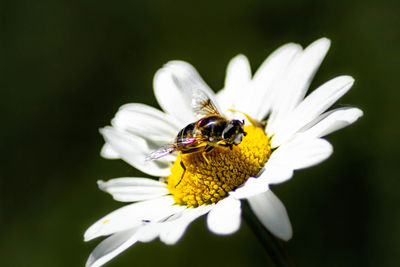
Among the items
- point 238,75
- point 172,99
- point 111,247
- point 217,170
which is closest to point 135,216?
point 111,247

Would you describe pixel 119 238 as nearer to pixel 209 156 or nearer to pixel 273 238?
pixel 209 156

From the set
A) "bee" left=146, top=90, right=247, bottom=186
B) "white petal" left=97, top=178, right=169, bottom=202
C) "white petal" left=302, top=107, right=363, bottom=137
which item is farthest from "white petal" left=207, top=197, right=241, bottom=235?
"white petal" left=97, top=178, right=169, bottom=202

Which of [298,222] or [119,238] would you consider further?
[298,222]

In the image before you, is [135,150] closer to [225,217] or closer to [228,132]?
[228,132]

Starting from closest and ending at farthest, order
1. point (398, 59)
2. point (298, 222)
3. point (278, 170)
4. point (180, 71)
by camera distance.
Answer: point (278, 170), point (180, 71), point (298, 222), point (398, 59)

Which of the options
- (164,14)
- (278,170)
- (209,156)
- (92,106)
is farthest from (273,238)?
(164,14)

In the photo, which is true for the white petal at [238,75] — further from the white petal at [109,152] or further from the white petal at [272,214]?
the white petal at [272,214]

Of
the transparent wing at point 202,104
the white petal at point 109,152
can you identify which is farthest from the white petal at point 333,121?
the white petal at point 109,152

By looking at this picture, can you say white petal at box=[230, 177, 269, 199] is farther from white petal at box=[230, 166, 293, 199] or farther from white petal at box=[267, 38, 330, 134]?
white petal at box=[267, 38, 330, 134]
